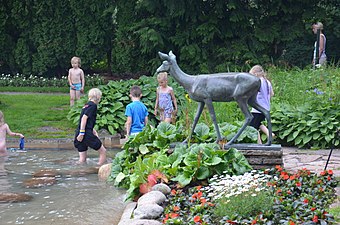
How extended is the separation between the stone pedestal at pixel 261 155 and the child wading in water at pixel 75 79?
8.26 metres

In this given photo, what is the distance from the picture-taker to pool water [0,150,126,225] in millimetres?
6258

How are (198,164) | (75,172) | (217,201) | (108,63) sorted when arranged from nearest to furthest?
1. (217,201)
2. (198,164)
3. (75,172)
4. (108,63)

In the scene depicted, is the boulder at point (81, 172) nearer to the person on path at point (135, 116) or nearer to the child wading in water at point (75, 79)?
the person on path at point (135, 116)

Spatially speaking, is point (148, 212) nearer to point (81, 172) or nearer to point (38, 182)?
point (38, 182)

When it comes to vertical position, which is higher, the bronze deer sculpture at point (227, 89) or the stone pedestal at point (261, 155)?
the bronze deer sculpture at point (227, 89)

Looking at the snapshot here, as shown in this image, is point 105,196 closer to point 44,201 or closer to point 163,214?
point 44,201

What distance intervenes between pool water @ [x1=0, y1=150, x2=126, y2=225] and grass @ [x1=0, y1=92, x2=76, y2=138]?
2.24 metres

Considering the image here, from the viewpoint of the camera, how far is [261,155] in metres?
7.15

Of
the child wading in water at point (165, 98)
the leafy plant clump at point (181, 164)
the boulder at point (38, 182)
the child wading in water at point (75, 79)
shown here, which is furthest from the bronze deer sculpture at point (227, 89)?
the child wading in water at point (75, 79)

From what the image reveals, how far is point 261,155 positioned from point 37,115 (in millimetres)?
8444

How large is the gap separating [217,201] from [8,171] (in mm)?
5044

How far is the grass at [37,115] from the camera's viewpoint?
12766mm

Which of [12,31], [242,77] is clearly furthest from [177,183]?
[12,31]

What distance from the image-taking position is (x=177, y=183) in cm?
660
